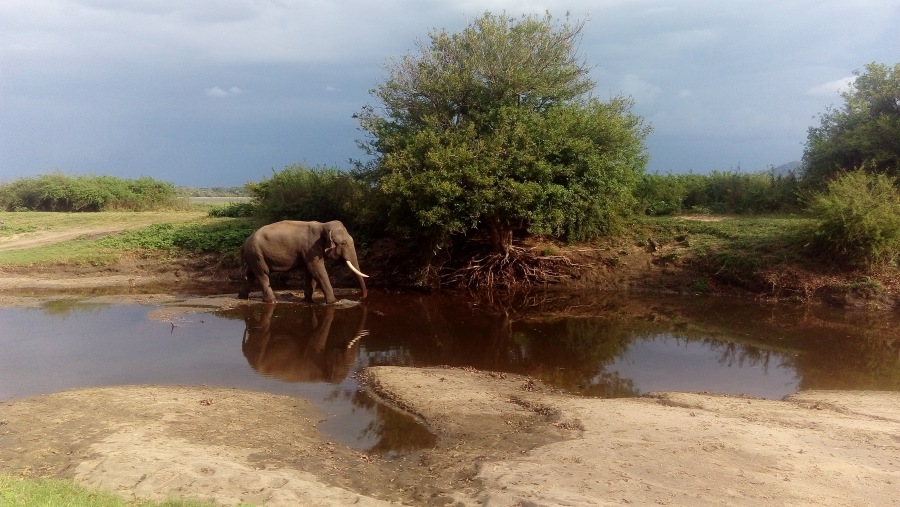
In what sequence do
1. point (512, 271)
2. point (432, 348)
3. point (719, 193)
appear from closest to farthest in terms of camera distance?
point (432, 348)
point (512, 271)
point (719, 193)

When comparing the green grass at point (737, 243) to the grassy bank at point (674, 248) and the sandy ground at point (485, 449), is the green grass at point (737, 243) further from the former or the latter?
the sandy ground at point (485, 449)

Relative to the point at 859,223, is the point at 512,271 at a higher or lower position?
lower

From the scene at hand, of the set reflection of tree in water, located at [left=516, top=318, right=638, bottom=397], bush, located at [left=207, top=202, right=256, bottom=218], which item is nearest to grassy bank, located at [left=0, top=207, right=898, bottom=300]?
bush, located at [left=207, top=202, right=256, bottom=218]

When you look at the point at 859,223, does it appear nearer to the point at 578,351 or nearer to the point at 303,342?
the point at 578,351

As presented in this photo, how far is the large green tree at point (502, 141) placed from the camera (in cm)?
1838

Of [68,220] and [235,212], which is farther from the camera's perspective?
[235,212]

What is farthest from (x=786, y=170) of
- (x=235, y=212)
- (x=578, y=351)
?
(x=235, y=212)

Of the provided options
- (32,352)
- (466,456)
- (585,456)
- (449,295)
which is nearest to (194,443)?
(466,456)

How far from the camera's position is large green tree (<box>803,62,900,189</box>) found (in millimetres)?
22422

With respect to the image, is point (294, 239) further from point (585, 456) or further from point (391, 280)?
point (585, 456)

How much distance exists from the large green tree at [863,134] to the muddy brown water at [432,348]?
8561mm

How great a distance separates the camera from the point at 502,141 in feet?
61.1

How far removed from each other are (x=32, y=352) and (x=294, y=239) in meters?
7.06

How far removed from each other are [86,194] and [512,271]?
23630 millimetres
